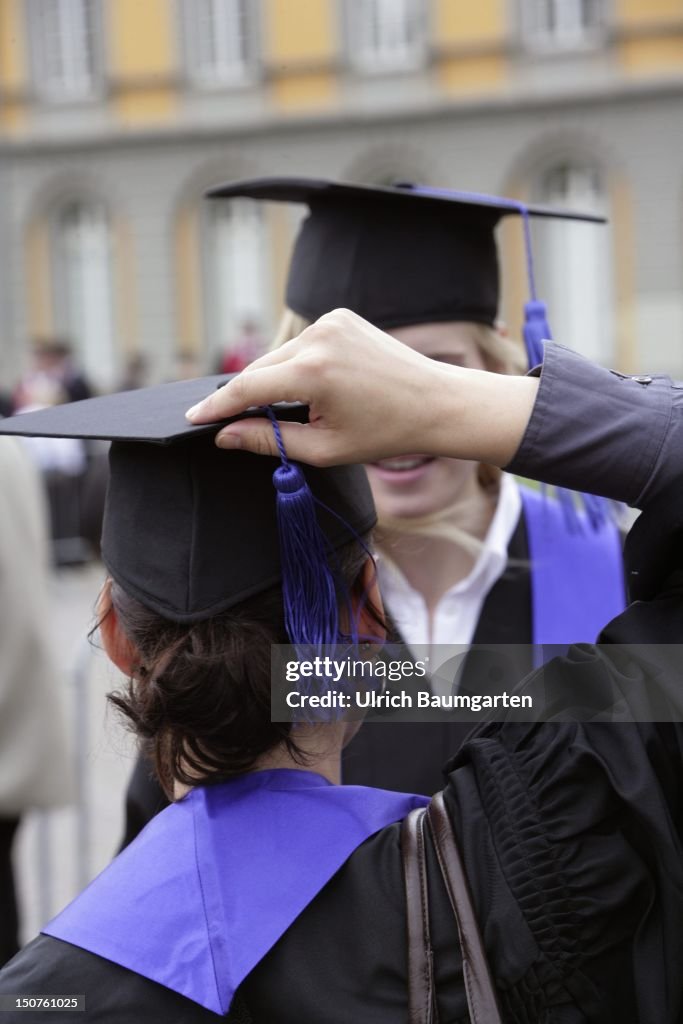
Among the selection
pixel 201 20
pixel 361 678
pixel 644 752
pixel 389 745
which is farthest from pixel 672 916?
pixel 201 20

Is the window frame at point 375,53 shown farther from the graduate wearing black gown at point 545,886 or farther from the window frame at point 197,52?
the graduate wearing black gown at point 545,886

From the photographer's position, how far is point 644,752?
1227 mm

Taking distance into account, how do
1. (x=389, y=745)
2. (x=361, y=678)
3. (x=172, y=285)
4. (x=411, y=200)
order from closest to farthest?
(x=361, y=678), (x=389, y=745), (x=411, y=200), (x=172, y=285)

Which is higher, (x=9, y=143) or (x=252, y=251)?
(x=9, y=143)

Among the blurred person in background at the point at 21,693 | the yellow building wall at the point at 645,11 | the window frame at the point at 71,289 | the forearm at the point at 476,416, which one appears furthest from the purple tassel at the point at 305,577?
the window frame at the point at 71,289

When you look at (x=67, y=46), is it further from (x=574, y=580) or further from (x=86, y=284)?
(x=574, y=580)

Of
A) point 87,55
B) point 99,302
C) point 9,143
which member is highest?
point 87,55

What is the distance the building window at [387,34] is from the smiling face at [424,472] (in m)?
18.6

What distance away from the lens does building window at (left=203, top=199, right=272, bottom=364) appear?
67.5ft

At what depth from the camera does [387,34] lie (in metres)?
20.1

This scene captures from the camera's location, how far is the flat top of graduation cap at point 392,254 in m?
2.25

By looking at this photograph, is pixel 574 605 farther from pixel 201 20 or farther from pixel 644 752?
pixel 201 20

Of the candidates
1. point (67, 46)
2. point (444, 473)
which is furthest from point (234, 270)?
point (444, 473)

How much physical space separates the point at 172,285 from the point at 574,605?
19.3 m
